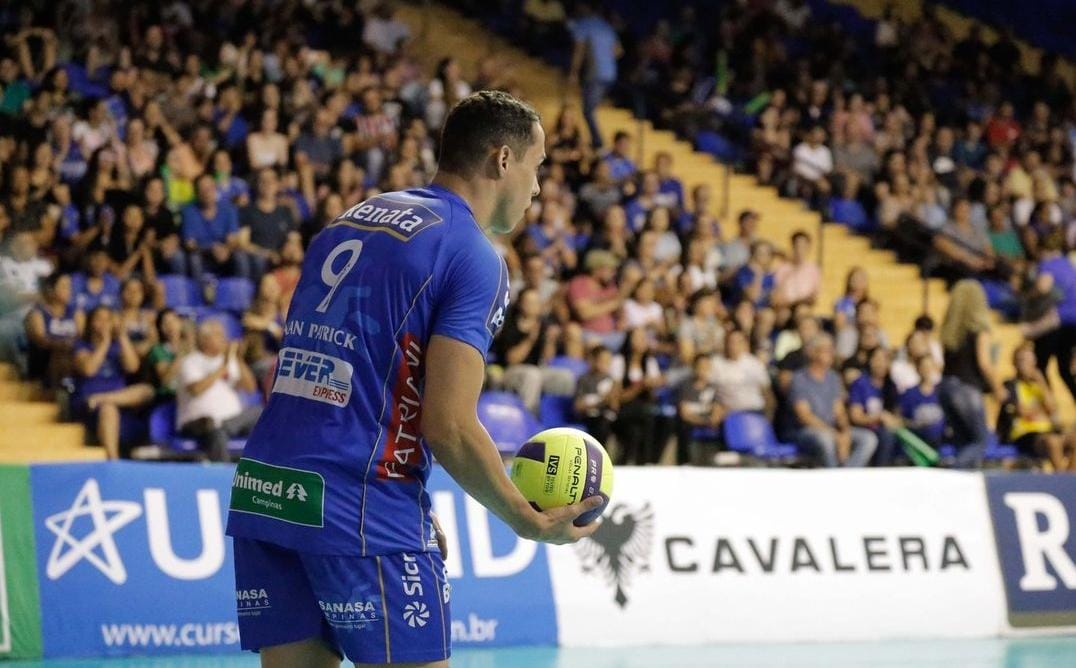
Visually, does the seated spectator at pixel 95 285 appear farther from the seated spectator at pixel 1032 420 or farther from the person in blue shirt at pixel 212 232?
the seated spectator at pixel 1032 420

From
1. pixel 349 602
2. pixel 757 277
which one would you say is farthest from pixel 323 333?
pixel 757 277

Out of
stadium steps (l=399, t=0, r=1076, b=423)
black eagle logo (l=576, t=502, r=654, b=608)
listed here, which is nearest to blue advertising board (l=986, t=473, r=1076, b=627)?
black eagle logo (l=576, t=502, r=654, b=608)

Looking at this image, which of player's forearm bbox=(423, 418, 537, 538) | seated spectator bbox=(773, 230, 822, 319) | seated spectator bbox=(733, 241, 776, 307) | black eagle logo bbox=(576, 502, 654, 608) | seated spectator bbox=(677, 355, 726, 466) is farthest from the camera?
seated spectator bbox=(773, 230, 822, 319)

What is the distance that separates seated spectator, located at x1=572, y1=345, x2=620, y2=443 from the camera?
13.3 meters

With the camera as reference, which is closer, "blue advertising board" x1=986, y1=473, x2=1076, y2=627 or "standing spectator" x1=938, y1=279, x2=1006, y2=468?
"blue advertising board" x1=986, y1=473, x2=1076, y2=627

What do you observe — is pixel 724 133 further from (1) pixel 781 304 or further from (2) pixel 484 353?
(2) pixel 484 353

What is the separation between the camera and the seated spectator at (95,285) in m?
12.7

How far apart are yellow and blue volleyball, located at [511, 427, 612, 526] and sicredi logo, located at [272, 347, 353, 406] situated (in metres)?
0.68

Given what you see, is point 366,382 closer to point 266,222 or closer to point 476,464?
point 476,464

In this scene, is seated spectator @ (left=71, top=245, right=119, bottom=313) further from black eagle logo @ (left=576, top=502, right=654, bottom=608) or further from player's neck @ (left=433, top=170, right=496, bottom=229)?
player's neck @ (left=433, top=170, right=496, bottom=229)

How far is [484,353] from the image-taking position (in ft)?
12.0

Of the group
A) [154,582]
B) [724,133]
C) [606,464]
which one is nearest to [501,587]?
[154,582]

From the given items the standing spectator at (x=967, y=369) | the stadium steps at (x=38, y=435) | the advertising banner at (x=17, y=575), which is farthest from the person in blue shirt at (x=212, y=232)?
the standing spectator at (x=967, y=369)

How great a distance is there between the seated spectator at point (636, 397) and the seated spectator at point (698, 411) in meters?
0.23
